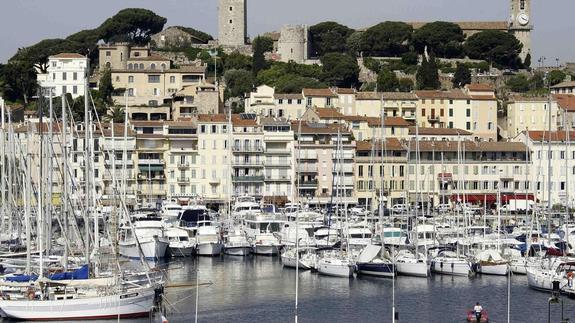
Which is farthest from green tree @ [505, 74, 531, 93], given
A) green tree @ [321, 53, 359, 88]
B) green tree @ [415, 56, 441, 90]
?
green tree @ [321, 53, 359, 88]

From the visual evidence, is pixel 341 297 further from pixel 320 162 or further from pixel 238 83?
pixel 238 83

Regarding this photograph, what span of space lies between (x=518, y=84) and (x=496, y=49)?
7.12m

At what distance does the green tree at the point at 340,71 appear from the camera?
317 ft

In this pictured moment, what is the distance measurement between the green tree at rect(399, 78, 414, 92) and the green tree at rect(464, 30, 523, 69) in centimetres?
1063

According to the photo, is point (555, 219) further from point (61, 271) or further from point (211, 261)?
point (61, 271)

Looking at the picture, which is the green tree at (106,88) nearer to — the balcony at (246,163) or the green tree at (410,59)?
the balcony at (246,163)

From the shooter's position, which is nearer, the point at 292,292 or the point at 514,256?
the point at 292,292

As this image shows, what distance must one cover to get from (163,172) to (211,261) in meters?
19.2

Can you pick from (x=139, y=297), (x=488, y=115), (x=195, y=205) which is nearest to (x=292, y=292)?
(x=139, y=297)

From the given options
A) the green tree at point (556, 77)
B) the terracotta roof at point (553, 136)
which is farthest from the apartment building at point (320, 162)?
the green tree at point (556, 77)

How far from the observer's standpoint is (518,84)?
98000 millimetres

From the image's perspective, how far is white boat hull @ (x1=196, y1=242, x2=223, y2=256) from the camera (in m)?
56.6

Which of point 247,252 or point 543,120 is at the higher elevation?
point 543,120

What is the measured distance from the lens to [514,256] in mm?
51031
